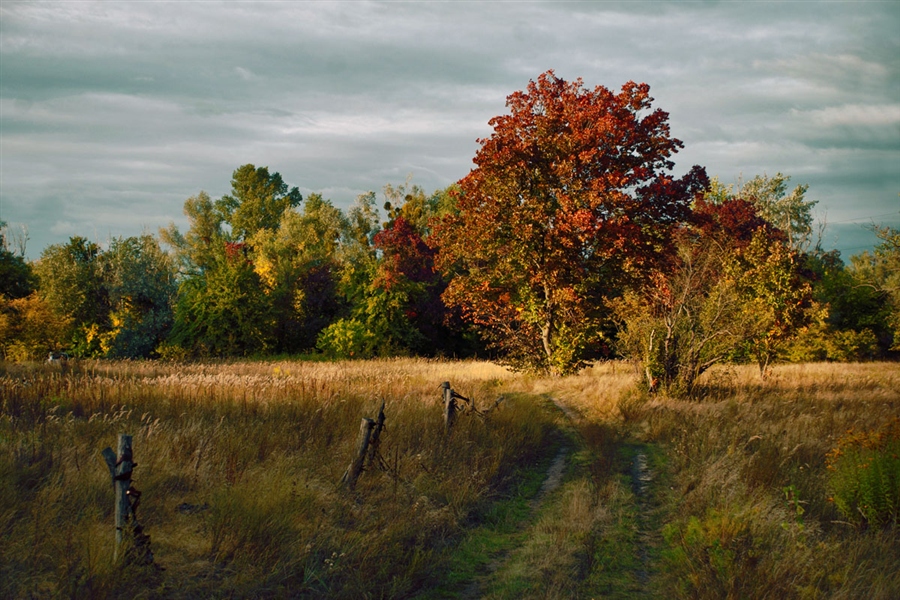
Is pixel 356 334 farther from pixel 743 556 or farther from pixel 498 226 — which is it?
pixel 743 556

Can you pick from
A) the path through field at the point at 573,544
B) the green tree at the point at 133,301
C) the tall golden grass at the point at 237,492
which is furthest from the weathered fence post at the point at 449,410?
the green tree at the point at 133,301

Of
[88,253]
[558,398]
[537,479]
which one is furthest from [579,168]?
[88,253]

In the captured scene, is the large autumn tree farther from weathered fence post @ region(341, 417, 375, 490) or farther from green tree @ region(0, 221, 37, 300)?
green tree @ region(0, 221, 37, 300)

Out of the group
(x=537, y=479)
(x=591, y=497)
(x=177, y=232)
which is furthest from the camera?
(x=177, y=232)

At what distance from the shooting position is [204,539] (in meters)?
6.05

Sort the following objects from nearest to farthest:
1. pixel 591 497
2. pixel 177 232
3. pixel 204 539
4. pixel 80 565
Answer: pixel 80 565 < pixel 204 539 < pixel 591 497 < pixel 177 232

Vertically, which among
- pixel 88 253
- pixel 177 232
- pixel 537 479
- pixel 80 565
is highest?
pixel 177 232

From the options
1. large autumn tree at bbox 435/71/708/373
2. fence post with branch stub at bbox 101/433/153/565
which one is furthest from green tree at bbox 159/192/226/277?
fence post with branch stub at bbox 101/433/153/565

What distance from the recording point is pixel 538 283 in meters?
22.2

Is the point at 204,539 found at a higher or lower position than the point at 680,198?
A: lower

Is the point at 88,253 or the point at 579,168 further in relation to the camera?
the point at 88,253

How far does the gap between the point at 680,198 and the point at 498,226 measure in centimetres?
635

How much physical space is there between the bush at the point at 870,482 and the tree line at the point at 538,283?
848cm

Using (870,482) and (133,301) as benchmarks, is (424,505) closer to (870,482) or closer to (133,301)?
(870,482)
